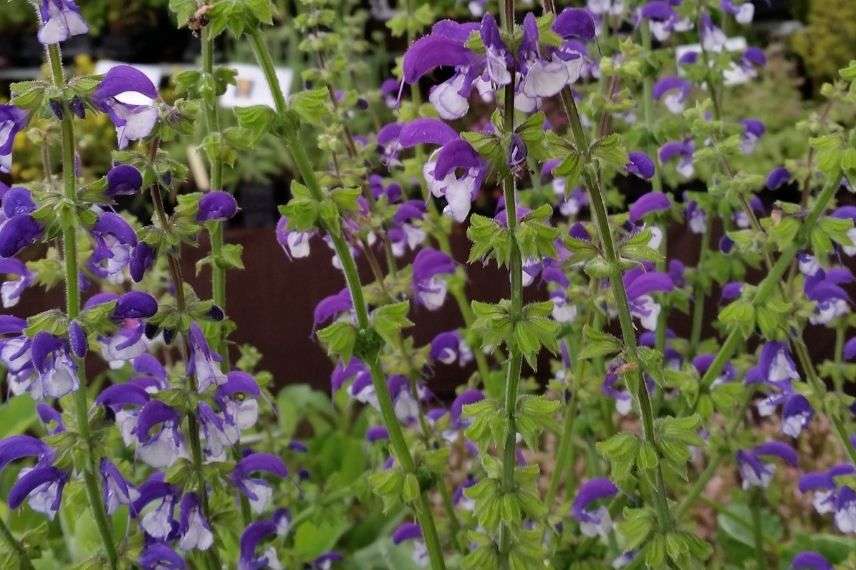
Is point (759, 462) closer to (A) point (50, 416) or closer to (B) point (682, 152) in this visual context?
(B) point (682, 152)

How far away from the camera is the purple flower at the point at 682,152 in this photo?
1594mm

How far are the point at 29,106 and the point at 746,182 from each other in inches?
33.7

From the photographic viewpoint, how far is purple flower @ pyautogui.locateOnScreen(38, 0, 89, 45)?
0.83m

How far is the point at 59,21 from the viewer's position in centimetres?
84

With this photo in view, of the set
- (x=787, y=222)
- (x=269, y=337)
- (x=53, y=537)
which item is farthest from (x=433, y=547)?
(x=269, y=337)

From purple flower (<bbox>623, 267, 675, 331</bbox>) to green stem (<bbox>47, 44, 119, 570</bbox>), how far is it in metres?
0.69

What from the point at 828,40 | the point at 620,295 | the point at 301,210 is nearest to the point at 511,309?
the point at 620,295

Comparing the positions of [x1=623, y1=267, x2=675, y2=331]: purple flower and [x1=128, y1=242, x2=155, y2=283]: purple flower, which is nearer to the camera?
[x1=128, y1=242, x2=155, y2=283]: purple flower

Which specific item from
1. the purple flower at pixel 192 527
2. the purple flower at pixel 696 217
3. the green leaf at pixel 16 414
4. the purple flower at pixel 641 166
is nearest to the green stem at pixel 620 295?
the purple flower at pixel 641 166

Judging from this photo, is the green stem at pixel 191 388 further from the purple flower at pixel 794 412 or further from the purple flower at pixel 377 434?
the purple flower at pixel 794 412

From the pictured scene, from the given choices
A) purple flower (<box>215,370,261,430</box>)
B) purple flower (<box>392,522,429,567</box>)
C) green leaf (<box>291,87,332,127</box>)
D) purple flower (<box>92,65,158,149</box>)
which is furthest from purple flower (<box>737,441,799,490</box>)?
purple flower (<box>92,65,158,149</box>)

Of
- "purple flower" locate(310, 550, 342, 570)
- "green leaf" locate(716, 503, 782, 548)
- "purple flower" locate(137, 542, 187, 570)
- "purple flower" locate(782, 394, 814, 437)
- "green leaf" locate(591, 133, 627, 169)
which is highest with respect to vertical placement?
"green leaf" locate(591, 133, 627, 169)

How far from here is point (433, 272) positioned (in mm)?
1371

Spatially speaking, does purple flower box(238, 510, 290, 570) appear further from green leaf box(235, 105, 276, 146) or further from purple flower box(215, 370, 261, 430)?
green leaf box(235, 105, 276, 146)
